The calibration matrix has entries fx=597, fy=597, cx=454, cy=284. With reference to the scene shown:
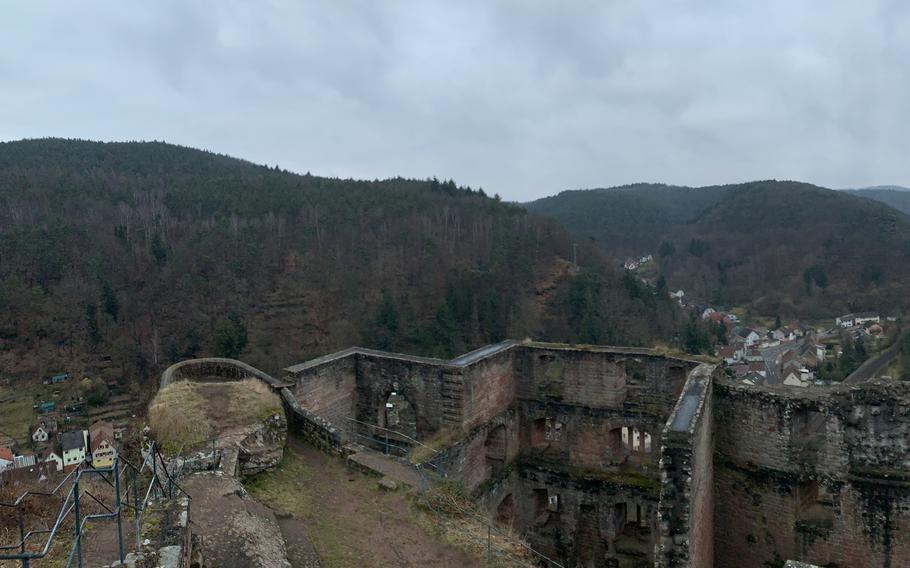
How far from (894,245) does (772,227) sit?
27.9m

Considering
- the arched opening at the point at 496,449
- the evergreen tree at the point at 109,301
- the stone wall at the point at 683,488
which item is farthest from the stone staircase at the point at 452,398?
the evergreen tree at the point at 109,301

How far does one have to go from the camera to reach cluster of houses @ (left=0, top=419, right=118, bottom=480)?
39.2 metres

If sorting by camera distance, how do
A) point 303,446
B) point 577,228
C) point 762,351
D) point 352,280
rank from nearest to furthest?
point 303,446
point 352,280
point 762,351
point 577,228

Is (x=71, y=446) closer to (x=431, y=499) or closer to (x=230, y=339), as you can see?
(x=230, y=339)

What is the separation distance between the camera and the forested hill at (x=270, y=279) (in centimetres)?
6600

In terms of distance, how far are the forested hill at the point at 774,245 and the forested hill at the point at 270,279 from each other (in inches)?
1586

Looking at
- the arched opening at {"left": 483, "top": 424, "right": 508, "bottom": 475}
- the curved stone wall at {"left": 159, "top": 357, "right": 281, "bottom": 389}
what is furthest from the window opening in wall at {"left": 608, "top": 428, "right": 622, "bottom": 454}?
the curved stone wall at {"left": 159, "top": 357, "right": 281, "bottom": 389}

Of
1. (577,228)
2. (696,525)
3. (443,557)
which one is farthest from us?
(577,228)

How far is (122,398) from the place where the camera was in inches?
2454

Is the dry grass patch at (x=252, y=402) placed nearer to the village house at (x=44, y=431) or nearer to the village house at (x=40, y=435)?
the village house at (x=40, y=435)

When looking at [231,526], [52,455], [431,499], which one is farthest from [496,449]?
[52,455]

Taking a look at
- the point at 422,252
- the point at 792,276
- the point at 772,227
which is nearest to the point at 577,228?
the point at 772,227

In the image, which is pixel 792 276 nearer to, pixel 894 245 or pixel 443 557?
pixel 894 245

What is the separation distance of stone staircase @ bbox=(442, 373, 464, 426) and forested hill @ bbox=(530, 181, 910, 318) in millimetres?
94545
